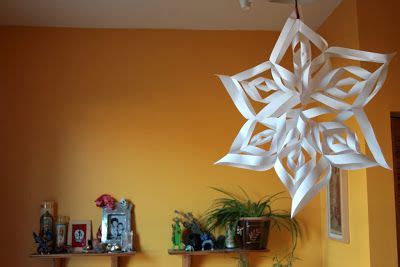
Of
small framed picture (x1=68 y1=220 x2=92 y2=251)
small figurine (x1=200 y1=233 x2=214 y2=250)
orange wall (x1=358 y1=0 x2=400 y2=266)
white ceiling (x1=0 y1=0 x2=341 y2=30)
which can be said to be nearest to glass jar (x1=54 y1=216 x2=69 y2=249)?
small framed picture (x1=68 y1=220 x2=92 y2=251)

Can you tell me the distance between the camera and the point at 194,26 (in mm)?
3578

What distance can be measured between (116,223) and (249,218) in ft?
2.88

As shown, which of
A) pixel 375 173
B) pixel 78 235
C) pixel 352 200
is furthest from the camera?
pixel 78 235

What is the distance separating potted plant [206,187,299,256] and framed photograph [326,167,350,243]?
270mm

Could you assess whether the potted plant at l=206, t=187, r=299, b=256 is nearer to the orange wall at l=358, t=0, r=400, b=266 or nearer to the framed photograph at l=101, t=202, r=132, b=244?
the framed photograph at l=101, t=202, r=132, b=244

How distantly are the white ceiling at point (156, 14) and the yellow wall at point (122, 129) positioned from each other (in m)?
0.10

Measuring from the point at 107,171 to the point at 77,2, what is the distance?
1.10 metres

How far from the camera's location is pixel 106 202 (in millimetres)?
3389

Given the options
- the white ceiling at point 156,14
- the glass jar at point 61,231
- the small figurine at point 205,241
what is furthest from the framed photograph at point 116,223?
the white ceiling at point 156,14

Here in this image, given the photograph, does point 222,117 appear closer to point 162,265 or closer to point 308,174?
point 162,265

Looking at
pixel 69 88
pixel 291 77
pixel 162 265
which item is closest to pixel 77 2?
pixel 69 88

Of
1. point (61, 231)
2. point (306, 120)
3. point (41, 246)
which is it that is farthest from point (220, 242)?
point (306, 120)

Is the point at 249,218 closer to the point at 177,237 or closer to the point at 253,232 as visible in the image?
the point at 253,232

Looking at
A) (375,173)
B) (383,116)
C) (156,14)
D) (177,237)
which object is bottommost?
(177,237)
